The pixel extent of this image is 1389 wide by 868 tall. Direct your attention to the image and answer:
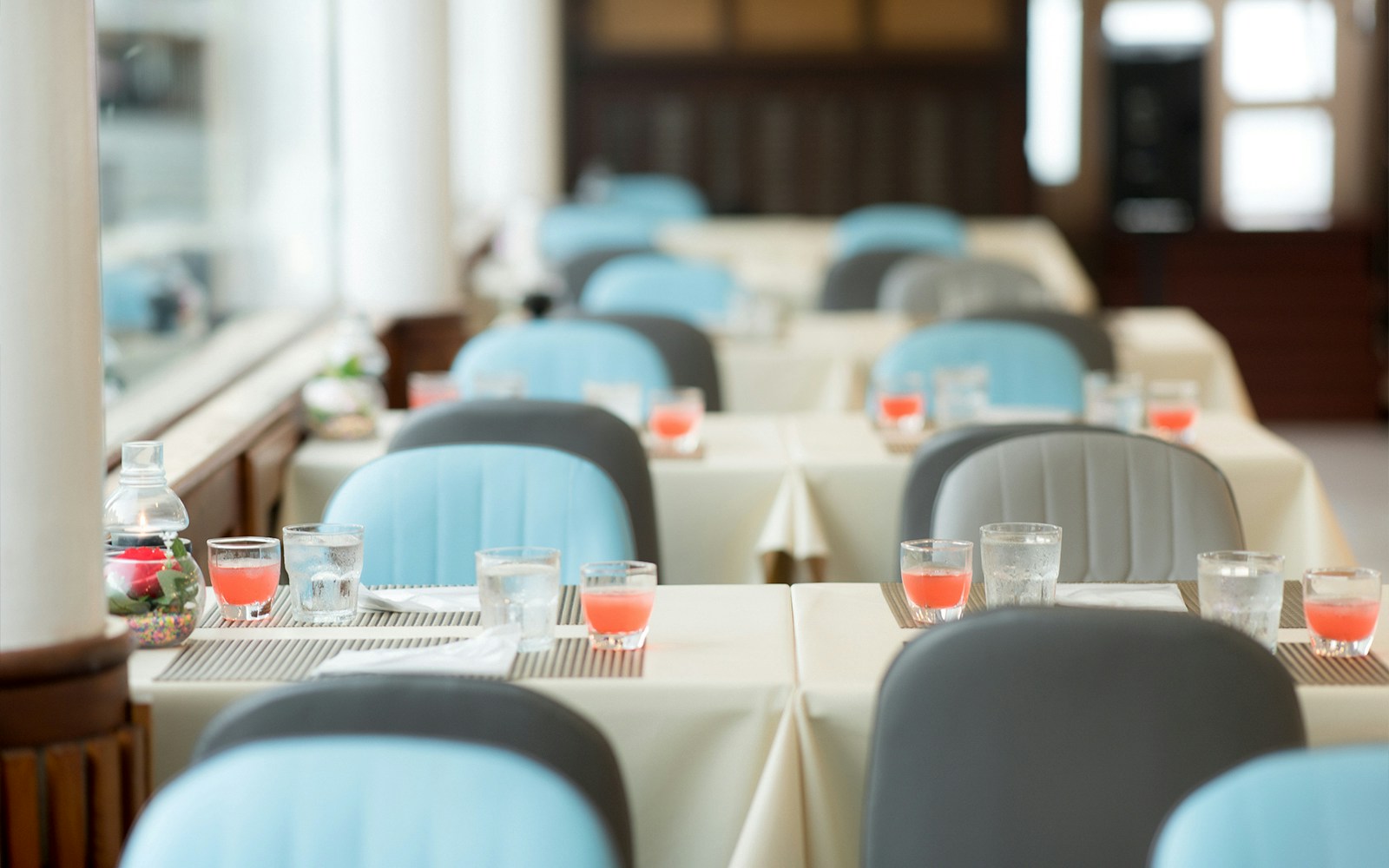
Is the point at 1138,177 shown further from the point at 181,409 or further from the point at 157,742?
the point at 157,742

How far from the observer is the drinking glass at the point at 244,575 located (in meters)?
2.17

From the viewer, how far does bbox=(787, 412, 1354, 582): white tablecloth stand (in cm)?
341

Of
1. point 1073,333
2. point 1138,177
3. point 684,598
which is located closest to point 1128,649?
point 684,598

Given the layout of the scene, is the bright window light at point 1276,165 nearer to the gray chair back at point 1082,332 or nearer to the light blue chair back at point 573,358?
the gray chair back at point 1082,332

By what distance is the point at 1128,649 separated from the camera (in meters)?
1.66

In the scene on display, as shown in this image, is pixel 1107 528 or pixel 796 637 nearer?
pixel 796 637

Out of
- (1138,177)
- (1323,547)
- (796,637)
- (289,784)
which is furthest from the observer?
(1138,177)

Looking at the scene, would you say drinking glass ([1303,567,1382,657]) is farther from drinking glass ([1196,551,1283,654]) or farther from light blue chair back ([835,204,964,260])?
light blue chair back ([835,204,964,260])

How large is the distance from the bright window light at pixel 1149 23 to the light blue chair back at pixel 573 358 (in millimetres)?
6877

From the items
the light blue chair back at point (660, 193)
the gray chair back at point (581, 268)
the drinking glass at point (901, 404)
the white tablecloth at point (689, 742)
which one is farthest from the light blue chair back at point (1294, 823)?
the light blue chair back at point (660, 193)

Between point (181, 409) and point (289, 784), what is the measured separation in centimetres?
242

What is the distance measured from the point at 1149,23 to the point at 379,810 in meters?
9.79

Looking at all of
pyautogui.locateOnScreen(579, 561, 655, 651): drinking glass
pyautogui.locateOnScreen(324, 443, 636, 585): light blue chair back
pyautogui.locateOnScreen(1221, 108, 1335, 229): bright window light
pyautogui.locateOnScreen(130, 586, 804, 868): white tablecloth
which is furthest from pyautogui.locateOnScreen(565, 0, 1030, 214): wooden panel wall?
pyautogui.locateOnScreen(130, 586, 804, 868): white tablecloth

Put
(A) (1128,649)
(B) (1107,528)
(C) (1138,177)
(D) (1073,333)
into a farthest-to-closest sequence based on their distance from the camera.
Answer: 1. (C) (1138,177)
2. (D) (1073,333)
3. (B) (1107,528)
4. (A) (1128,649)
